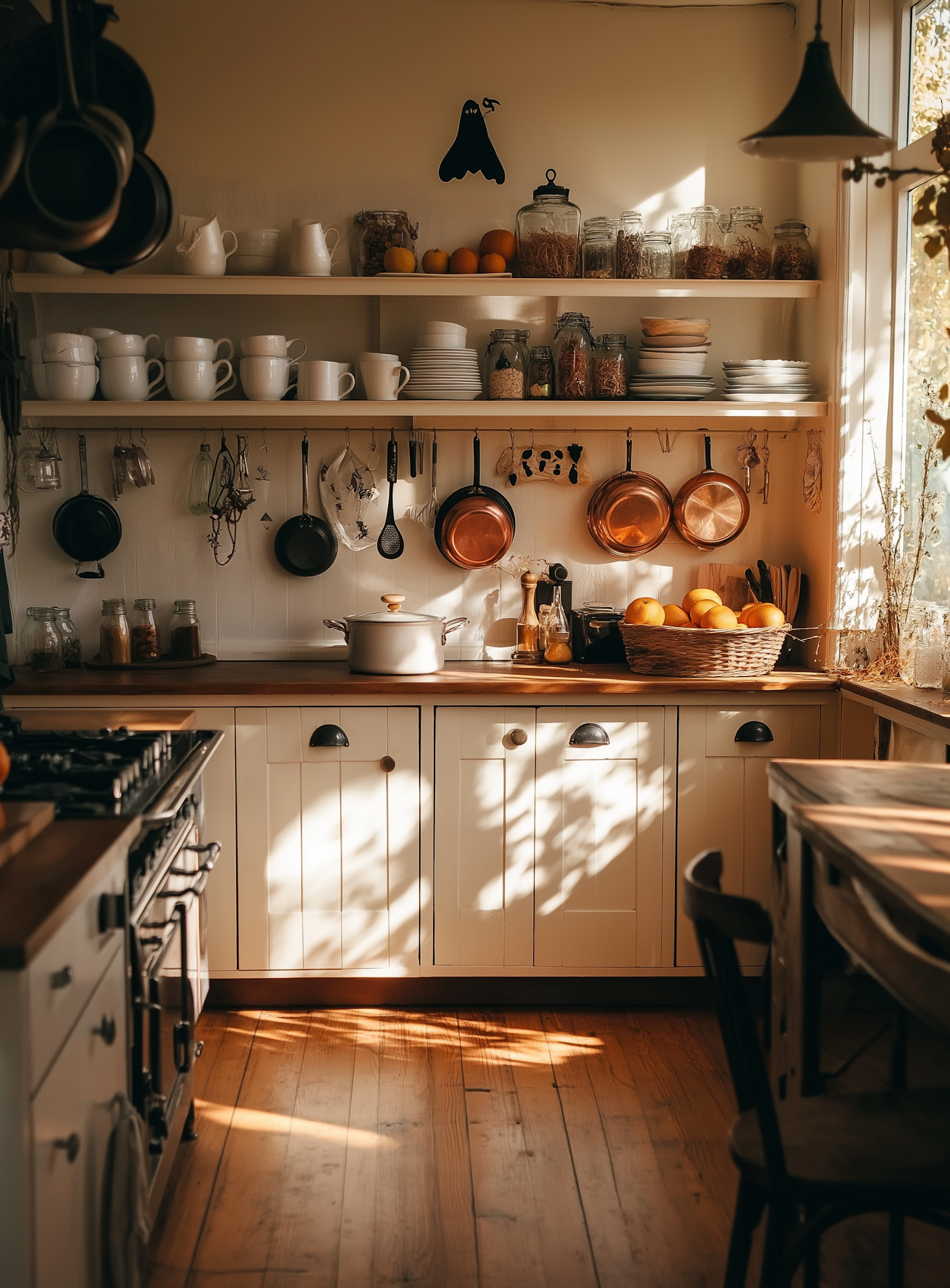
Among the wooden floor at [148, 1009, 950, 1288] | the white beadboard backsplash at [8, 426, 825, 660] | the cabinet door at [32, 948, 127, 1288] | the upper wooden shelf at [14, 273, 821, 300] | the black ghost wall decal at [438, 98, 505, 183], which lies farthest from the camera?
the white beadboard backsplash at [8, 426, 825, 660]

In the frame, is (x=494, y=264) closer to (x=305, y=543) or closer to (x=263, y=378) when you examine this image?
(x=263, y=378)

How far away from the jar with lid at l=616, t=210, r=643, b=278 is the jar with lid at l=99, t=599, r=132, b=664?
69.5 inches

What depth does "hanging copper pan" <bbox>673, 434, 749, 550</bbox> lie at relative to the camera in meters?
3.60

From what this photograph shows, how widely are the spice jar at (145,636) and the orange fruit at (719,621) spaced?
1590 millimetres

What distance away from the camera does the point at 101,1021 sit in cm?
163

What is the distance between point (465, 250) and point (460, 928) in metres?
1.91

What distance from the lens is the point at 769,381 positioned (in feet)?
11.0

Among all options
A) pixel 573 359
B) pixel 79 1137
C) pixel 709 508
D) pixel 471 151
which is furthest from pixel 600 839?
pixel 471 151

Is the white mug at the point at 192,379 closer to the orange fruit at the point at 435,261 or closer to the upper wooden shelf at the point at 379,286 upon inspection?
the upper wooden shelf at the point at 379,286

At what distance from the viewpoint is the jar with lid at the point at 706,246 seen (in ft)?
11.0

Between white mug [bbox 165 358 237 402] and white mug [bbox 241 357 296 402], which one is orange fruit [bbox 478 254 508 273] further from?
white mug [bbox 165 358 237 402]

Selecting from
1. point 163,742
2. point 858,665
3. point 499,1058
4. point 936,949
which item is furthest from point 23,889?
point 858,665

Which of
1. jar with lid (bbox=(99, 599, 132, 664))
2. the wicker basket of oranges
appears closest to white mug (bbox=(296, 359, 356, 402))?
jar with lid (bbox=(99, 599, 132, 664))

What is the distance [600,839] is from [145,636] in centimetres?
145
